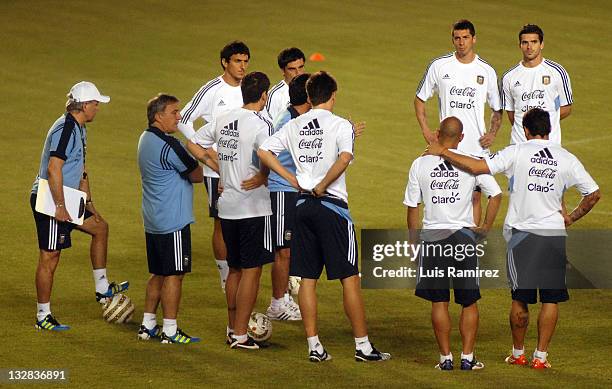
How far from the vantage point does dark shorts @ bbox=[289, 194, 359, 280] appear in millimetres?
10719

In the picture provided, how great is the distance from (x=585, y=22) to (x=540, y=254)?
67.6 ft

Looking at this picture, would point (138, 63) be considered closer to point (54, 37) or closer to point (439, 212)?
point (54, 37)

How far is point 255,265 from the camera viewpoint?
11383mm

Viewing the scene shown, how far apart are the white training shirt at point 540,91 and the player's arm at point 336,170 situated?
4.01 metres

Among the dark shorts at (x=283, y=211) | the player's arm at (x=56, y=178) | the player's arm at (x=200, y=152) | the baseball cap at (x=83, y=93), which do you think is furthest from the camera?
the dark shorts at (x=283, y=211)

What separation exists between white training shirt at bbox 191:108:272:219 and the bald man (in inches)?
60.2

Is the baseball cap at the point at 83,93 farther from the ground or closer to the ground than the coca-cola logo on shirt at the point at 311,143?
farther from the ground

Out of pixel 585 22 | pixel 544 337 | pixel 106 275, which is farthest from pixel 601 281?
pixel 585 22

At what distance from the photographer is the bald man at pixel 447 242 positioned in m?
10.4

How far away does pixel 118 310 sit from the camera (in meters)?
12.2

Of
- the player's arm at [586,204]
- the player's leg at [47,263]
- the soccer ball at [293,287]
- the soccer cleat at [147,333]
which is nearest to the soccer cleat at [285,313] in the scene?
the soccer ball at [293,287]

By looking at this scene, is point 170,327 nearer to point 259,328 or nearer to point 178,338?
point 178,338

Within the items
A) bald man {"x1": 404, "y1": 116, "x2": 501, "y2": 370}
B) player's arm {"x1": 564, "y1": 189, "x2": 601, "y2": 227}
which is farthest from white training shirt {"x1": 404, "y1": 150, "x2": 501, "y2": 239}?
player's arm {"x1": 564, "y1": 189, "x2": 601, "y2": 227}

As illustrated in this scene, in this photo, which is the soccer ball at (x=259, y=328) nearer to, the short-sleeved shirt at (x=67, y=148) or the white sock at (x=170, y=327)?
the white sock at (x=170, y=327)
